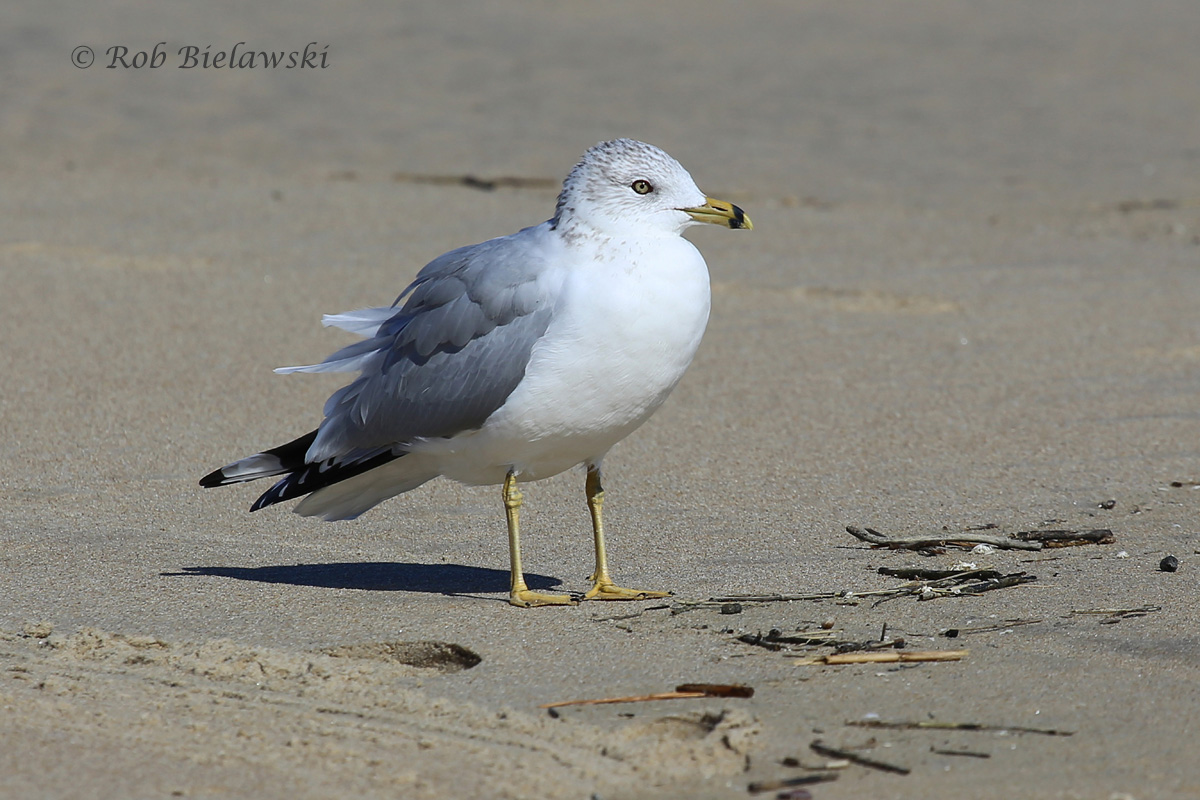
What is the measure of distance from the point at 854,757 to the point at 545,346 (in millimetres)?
1546

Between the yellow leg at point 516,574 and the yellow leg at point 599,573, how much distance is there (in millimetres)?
91

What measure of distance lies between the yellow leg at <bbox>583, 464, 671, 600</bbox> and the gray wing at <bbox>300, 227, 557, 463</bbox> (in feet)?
1.71

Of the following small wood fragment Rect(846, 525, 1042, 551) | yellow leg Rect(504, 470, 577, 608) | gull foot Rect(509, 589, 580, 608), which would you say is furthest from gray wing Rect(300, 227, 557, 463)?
small wood fragment Rect(846, 525, 1042, 551)

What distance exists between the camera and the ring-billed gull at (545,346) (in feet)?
13.5

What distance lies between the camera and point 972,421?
6.59 m

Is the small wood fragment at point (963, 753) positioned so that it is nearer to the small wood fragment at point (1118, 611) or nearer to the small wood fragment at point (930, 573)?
the small wood fragment at point (1118, 611)

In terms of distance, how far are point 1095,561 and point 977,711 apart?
145 cm

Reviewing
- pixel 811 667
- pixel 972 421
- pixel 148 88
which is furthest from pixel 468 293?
pixel 148 88

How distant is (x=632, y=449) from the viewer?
630cm

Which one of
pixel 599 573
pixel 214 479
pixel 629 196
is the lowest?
pixel 599 573

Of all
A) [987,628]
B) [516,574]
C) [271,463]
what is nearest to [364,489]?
[271,463]

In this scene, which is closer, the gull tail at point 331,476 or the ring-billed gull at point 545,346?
the ring-billed gull at point 545,346

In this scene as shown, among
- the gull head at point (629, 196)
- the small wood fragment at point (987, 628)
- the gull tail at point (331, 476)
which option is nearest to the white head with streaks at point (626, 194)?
the gull head at point (629, 196)

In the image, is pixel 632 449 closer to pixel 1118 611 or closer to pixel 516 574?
pixel 516 574
